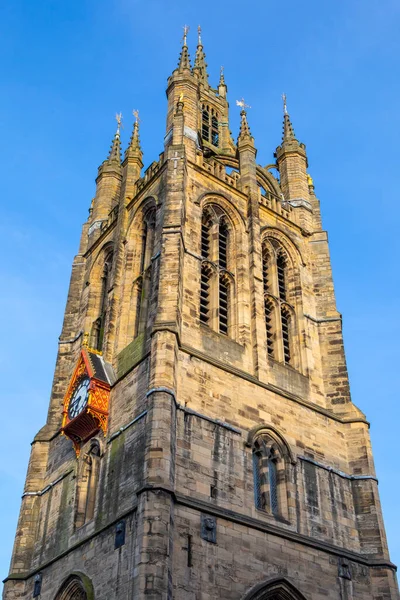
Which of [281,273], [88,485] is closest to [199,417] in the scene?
[88,485]

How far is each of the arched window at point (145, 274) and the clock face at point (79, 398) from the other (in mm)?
2359

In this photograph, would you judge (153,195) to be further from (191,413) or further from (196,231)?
(191,413)

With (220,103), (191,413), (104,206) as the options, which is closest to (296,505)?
(191,413)

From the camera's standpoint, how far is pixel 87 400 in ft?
72.6

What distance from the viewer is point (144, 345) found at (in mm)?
22375

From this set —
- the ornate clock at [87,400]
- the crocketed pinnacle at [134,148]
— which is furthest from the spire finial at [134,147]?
the ornate clock at [87,400]

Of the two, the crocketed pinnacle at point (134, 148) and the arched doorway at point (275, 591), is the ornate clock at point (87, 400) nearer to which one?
the arched doorway at point (275, 591)

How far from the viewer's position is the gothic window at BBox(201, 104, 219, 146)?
3784 cm

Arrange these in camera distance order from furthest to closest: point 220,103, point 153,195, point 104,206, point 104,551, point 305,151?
point 220,103
point 305,151
point 104,206
point 153,195
point 104,551

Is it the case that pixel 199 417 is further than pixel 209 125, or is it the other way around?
pixel 209 125

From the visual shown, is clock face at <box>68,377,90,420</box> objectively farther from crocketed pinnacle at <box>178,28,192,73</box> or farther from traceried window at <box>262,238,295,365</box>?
crocketed pinnacle at <box>178,28,192,73</box>

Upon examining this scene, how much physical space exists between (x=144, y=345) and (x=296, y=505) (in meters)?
6.21

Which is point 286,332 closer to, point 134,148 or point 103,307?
point 103,307

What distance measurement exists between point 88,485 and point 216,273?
26.9 ft
